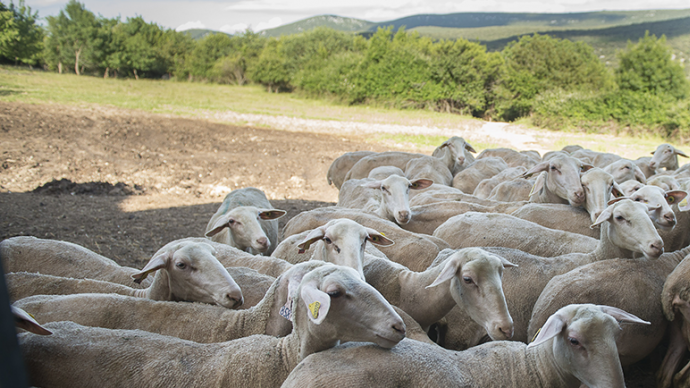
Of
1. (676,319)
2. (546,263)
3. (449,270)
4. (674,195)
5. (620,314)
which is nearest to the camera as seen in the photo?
(620,314)

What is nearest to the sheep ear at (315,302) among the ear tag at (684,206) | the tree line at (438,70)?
the ear tag at (684,206)

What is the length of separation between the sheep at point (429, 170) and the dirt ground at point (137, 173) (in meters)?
2.14

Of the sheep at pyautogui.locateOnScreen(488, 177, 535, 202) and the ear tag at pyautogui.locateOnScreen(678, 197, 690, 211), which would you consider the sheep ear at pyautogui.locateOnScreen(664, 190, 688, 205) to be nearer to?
the ear tag at pyautogui.locateOnScreen(678, 197, 690, 211)

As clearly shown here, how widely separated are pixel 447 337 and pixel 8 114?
727 inches

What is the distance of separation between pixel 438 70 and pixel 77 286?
34980 mm

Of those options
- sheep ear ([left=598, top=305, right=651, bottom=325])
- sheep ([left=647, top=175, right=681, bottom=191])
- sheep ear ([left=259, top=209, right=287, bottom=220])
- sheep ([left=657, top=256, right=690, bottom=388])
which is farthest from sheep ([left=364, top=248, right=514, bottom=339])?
sheep ([left=647, top=175, right=681, bottom=191])

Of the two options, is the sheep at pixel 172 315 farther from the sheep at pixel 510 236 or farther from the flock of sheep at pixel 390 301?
the sheep at pixel 510 236

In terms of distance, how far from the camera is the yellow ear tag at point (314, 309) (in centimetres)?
230

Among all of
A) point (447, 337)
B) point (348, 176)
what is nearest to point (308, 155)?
point (348, 176)

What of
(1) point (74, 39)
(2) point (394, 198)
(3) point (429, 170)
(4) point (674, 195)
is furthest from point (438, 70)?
(1) point (74, 39)

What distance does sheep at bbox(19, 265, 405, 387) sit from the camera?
8.32 feet

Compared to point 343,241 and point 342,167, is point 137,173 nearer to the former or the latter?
point 342,167

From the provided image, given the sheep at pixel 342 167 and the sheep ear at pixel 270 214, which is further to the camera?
the sheep at pixel 342 167

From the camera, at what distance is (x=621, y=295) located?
3.56 m
